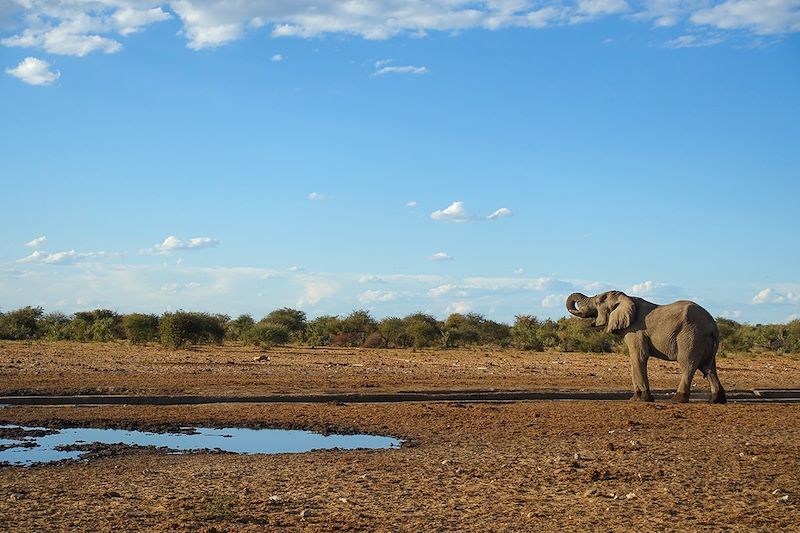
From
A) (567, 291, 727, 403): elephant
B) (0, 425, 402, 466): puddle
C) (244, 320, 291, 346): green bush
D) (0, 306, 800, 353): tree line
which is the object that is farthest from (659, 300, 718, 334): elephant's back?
(244, 320, 291, 346): green bush

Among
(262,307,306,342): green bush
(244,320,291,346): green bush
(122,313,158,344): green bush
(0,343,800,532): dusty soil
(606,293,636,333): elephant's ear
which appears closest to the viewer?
(0,343,800,532): dusty soil

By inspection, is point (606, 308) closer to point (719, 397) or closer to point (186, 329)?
point (719, 397)

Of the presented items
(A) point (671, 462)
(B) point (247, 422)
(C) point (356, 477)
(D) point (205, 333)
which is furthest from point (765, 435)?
(D) point (205, 333)

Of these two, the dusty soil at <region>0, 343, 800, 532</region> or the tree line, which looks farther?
the tree line

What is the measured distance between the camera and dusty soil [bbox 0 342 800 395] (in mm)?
25219

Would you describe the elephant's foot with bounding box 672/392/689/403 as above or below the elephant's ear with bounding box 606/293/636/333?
below

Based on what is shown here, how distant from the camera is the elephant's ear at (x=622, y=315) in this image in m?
23.1

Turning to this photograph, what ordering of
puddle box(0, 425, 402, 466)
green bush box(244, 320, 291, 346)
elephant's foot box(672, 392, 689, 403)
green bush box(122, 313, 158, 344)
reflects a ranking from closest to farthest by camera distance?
puddle box(0, 425, 402, 466) → elephant's foot box(672, 392, 689, 403) → green bush box(122, 313, 158, 344) → green bush box(244, 320, 291, 346)

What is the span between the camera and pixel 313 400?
22.0 m

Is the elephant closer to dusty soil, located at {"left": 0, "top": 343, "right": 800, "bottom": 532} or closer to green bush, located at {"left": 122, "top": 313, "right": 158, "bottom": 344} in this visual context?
dusty soil, located at {"left": 0, "top": 343, "right": 800, "bottom": 532}

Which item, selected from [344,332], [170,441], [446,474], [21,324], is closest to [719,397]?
[446,474]

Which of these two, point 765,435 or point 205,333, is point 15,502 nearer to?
point 765,435

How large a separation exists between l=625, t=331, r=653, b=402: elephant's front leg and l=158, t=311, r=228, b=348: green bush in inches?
1112

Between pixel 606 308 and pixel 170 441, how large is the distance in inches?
487
